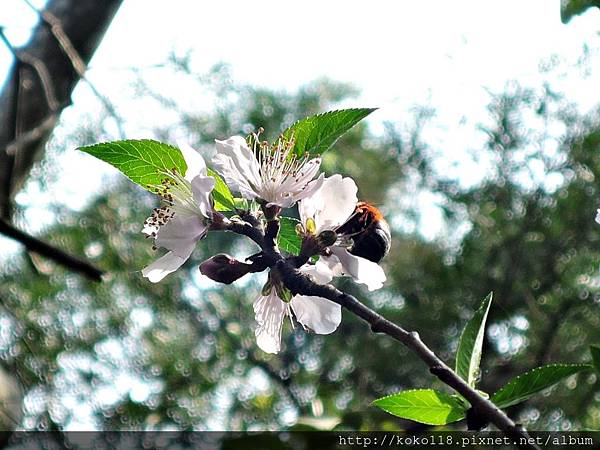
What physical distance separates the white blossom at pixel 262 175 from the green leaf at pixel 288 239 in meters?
0.02

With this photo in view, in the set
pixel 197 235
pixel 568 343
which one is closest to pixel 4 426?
pixel 197 235

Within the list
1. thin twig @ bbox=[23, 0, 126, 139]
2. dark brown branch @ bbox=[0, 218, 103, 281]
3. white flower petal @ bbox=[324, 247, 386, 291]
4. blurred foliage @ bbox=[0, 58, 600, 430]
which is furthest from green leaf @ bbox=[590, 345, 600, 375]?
blurred foliage @ bbox=[0, 58, 600, 430]


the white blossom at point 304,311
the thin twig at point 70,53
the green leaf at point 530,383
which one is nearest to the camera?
the green leaf at point 530,383

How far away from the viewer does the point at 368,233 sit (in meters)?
0.52

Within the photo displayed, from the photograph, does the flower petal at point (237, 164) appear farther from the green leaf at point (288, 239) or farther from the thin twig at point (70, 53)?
the thin twig at point (70, 53)

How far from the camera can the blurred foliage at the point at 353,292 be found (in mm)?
3178

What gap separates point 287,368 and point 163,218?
3.52 meters

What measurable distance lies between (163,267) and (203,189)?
0.08m

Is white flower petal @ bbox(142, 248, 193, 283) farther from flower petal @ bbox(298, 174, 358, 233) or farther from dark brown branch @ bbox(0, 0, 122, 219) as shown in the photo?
dark brown branch @ bbox(0, 0, 122, 219)

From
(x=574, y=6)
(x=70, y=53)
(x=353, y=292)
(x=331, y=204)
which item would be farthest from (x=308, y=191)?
(x=353, y=292)

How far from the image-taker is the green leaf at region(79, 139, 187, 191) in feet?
1.66

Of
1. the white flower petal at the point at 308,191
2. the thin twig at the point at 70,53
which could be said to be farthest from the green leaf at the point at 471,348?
the thin twig at the point at 70,53

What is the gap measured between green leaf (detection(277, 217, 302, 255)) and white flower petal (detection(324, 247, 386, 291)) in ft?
0.13

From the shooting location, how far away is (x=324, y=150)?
0.52m
